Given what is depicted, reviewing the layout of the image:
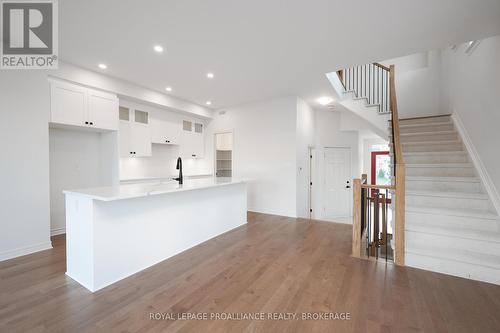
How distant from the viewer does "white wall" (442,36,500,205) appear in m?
2.85

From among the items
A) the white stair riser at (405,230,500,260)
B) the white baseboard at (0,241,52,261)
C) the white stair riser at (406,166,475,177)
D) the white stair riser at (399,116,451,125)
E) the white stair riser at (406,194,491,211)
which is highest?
the white stair riser at (399,116,451,125)

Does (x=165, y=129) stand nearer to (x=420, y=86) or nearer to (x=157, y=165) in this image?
(x=157, y=165)

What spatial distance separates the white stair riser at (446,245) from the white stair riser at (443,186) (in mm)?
976

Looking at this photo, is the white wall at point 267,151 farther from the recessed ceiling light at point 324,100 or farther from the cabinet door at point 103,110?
the cabinet door at point 103,110

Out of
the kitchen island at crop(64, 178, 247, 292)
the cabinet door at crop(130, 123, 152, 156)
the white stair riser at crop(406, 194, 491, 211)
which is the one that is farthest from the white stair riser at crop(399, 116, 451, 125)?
the cabinet door at crop(130, 123, 152, 156)

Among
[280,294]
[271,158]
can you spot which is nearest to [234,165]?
[271,158]

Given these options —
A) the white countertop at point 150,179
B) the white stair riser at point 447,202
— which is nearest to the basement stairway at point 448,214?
the white stair riser at point 447,202

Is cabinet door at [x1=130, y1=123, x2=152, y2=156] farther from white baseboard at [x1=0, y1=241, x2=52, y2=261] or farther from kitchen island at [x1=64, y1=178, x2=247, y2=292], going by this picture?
kitchen island at [x1=64, y1=178, x2=247, y2=292]

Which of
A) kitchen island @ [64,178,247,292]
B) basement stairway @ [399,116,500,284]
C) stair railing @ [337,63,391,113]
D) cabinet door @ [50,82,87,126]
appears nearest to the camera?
kitchen island @ [64,178,247,292]

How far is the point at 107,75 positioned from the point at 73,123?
1.11 m

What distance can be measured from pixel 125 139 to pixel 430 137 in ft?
20.7

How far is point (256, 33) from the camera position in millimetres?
2693

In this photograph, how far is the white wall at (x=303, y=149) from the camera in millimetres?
5203

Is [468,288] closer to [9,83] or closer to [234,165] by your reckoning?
[234,165]
